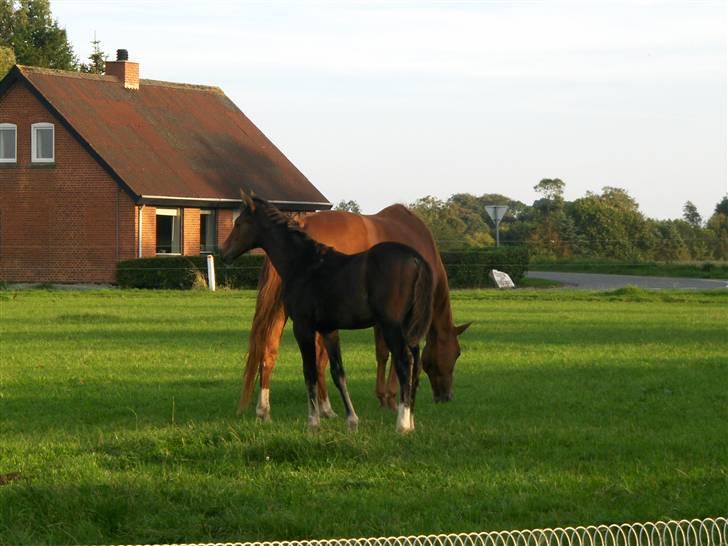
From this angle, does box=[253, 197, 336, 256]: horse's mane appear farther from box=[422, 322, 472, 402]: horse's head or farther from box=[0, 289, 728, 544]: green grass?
box=[422, 322, 472, 402]: horse's head

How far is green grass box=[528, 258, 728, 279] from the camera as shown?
5362cm

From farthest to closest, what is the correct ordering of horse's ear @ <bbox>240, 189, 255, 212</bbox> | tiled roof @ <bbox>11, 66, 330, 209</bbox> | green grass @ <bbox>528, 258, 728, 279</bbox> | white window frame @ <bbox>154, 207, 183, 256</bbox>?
green grass @ <bbox>528, 258, 728, 279</bbox> → white window frame @ <bbox>154, 207, 183, 256</bbox> → tiled roof @ <bbox>11, 66, 330, 209</bbox> → horse's ear @ <bbox>240, 189, 255, 212</bbox>

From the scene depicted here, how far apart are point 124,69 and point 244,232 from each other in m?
42.9

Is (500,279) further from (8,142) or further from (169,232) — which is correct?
(8,142)

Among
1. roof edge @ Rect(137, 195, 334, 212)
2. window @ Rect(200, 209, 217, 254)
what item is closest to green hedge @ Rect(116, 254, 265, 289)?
roof edge @ Rect(137, 195, 334, 212)

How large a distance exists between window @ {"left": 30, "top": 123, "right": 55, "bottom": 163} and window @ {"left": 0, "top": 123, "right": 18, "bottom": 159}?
833mm

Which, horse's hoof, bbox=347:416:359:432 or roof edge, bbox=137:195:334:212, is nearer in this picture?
horse's hoof, bbox=347:416:359:432

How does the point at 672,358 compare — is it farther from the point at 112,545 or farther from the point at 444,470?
the point at 112,545

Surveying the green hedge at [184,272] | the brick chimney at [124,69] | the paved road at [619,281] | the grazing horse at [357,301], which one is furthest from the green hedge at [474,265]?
the grazing horse at [357,301]

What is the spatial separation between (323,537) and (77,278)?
138ft

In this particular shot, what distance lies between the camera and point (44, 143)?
50219mm

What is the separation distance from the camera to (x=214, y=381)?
1627cm

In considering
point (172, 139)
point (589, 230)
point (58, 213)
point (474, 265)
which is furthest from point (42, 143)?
point (589, 230)

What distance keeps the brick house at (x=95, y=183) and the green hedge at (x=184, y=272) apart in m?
2.62
